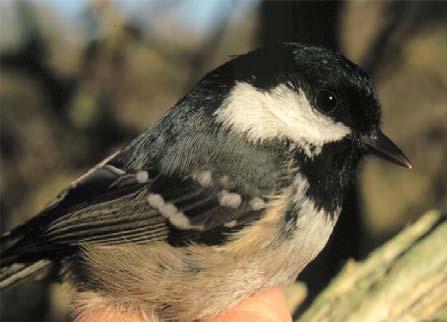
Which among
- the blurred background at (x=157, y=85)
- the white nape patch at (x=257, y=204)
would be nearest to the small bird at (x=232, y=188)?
the white nape patch at (x=257, y=204)

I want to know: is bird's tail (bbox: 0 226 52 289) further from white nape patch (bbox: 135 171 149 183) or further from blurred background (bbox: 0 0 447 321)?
blurred background (bbox: 0 0 447 321)

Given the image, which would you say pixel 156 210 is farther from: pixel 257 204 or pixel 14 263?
pixel 14 263

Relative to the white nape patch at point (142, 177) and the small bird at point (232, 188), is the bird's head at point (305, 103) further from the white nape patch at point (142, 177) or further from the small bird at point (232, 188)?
the white nape patch at point (142, 177)

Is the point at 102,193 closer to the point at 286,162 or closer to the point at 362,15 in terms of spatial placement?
the point at 286,162

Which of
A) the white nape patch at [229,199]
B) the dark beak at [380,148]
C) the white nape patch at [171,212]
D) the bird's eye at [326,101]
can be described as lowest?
the white nape patch at [171,212]

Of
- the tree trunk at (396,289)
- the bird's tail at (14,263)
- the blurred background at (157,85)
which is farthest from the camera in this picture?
the blurred background at (157,85)

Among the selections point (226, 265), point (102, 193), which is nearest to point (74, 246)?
point (102, 193)

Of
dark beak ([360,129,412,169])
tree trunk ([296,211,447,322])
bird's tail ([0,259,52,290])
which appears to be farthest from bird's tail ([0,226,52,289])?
dark beak ([360,129,412,169])
